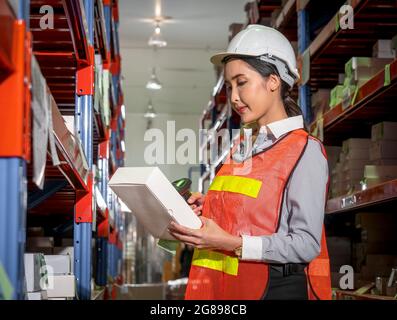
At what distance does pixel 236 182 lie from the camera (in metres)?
2.27

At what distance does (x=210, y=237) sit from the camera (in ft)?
7.07

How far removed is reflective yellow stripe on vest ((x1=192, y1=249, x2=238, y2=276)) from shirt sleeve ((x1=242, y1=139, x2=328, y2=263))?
122 mm

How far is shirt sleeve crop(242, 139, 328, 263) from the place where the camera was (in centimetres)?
214

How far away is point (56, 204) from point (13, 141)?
3.08 metres

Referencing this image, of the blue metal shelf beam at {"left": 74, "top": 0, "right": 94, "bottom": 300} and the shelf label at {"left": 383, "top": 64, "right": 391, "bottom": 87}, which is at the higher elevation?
the shelf label at {"left": 383, "top": 64, "right": 391, "bottom": 87}

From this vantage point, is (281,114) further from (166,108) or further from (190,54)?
(166,108)

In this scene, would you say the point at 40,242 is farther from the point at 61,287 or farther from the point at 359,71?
the point at 359,71

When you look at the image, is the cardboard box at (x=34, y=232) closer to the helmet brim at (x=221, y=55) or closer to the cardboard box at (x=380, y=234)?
the cardboard box at (x=380, y=234)

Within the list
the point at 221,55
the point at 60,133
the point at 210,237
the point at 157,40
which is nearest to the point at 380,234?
the point at 221,55

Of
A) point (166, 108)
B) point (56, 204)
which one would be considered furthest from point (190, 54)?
point (56, 204)

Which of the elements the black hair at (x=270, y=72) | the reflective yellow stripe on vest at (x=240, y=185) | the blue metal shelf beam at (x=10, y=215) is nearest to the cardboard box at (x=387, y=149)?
the black hair at (x=270, y=72)

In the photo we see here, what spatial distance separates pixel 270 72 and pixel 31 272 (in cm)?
103

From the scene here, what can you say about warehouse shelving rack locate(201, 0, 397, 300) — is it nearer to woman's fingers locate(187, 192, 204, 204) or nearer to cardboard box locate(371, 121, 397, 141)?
cardboard box locate(371, 121, 397, 141)

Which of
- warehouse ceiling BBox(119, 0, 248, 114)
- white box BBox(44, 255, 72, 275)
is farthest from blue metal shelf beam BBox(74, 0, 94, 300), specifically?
warehouse ceiling BBox(119, 0, 248, 114)
